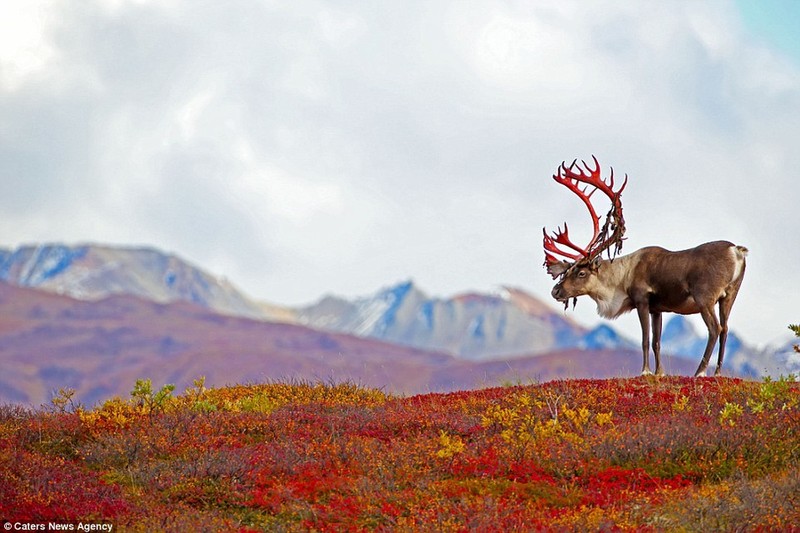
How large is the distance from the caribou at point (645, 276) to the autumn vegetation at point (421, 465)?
3130mm

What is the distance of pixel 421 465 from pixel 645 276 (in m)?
8.12

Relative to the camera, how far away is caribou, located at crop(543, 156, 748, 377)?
18.2m

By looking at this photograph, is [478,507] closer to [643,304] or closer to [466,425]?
[466,425]

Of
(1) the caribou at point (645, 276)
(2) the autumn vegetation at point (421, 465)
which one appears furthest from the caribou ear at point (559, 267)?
(2) the autumn vegetation at point (421, 465)

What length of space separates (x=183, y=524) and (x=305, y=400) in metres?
6.36

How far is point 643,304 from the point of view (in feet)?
62.0

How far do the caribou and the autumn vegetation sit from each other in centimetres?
313

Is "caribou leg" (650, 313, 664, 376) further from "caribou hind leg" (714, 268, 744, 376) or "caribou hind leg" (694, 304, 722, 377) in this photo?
"caribou hind leg" (714, 268, 744, 376)

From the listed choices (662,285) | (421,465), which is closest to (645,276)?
(662,285)

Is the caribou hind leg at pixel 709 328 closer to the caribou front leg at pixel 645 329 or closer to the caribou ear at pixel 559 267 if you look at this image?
the caribou front leg at pixel 645 329

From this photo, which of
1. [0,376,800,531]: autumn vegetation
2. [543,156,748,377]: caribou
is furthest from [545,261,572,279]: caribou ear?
[0,376,800,531]: autumn vegetation

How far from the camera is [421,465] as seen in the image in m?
12.1

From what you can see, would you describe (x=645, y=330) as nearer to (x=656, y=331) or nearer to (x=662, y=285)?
(x=656, y=331)

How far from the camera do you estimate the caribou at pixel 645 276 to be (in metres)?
18.2
